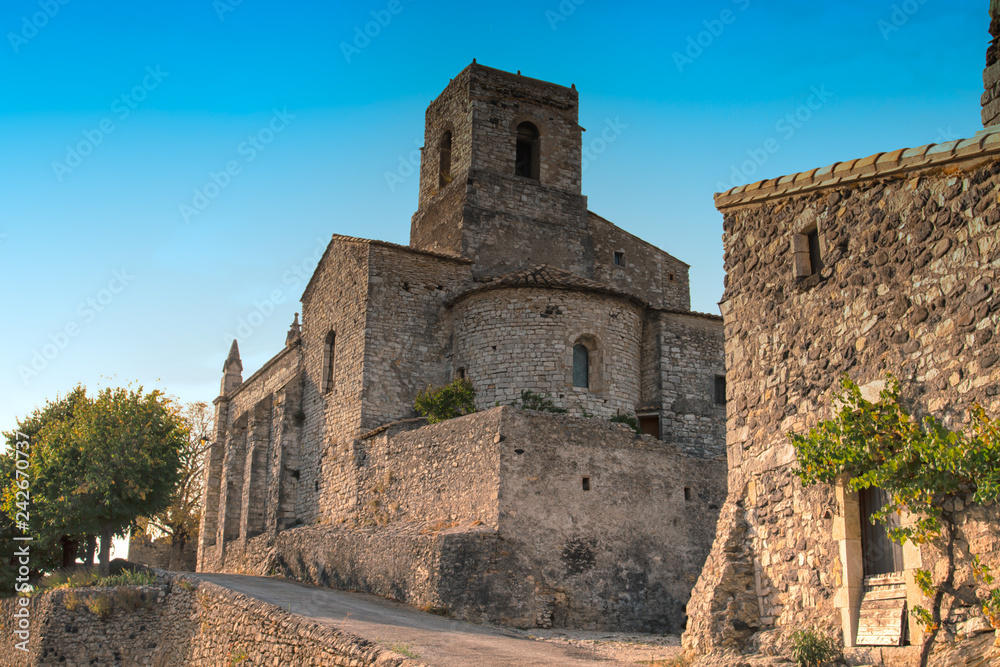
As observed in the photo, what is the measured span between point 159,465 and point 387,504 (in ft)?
26.4

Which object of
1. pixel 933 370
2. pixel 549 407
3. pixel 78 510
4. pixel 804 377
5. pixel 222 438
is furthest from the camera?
pixel 222 438

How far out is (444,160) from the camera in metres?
28.6

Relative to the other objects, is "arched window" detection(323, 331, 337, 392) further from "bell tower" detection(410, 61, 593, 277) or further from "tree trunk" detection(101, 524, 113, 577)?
"tree trunk" detection(101, 524, 113, 577)

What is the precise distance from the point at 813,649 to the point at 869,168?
4962mm

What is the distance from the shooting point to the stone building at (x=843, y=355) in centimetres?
796

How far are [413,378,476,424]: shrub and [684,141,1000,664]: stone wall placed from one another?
11.1 m

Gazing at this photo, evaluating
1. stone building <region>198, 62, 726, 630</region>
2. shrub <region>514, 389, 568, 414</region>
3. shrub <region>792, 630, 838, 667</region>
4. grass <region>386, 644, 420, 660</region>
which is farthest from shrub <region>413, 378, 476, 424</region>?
shrub <region>792, 630, 838, 667</region>

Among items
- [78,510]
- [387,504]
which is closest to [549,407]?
[387,504]

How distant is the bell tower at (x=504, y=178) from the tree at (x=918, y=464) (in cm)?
1675

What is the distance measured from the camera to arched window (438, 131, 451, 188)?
2827 centimetres

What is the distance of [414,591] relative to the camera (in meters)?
15.9

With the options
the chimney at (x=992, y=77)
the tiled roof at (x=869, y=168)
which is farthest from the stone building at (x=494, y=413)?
the chimney at (x=992, y=77)

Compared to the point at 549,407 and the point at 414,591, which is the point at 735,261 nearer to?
the point at 414,591

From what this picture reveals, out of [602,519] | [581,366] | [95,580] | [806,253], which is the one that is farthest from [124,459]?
[806,253]
